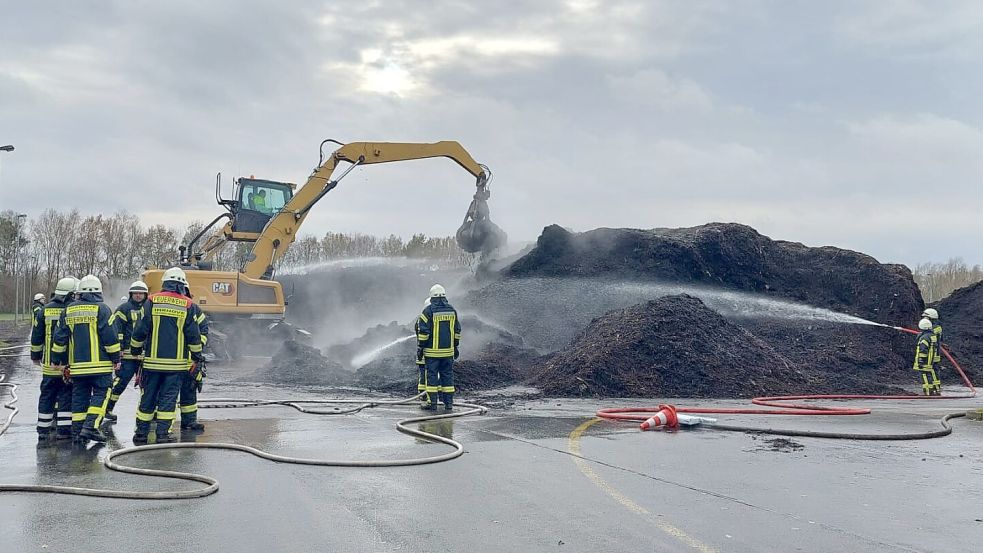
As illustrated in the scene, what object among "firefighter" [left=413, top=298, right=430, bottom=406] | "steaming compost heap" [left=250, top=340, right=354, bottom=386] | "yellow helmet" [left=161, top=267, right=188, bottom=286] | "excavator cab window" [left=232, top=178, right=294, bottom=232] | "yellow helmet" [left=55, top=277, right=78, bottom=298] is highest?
"excavator cab window" [left=232, top=178, right=294, bottom=232]

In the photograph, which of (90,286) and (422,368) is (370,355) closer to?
(422,368)

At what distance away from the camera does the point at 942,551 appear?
5.27 meters

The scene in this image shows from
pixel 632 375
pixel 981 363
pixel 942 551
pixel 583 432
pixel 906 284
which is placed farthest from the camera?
pixel 906 284

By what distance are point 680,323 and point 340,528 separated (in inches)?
555

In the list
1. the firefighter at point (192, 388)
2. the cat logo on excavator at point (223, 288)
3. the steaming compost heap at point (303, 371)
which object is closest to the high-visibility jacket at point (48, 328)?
the firefighter at point (192, 388)

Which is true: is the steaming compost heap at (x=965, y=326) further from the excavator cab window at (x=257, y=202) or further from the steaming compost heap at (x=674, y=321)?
the excavator cab window at (x=257, y=202)

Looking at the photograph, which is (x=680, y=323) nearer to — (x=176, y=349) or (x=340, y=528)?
(x=176, y=349)

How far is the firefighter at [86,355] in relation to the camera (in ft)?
30.4

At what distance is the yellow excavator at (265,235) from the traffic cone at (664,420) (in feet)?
42.9

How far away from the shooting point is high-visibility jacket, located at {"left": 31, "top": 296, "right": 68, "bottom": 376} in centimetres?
955

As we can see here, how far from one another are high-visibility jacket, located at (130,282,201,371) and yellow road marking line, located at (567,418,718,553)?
196 inches

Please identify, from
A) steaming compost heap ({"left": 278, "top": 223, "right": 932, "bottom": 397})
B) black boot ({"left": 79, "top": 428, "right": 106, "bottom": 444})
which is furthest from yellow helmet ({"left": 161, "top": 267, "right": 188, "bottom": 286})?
steaming compost heap ({"left": 278, "top": 223, "right": 932, "bottom": 397})

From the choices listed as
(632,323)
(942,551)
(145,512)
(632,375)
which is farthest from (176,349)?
(632,323)

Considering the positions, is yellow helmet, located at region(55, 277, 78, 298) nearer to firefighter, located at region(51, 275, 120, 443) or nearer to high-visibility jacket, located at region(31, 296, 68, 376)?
high-visibility jacket, located at region(31, 296, 68, 376)
